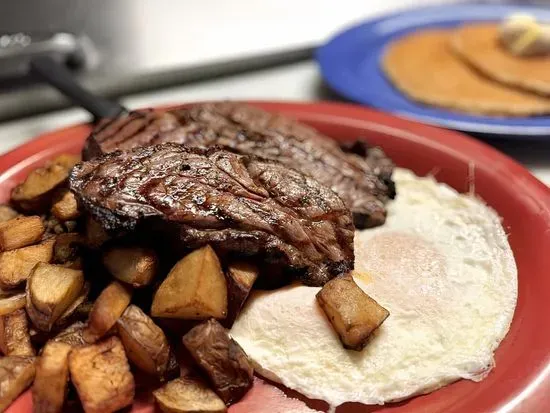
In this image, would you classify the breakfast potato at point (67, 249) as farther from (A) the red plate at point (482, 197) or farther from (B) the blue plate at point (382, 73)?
(B) the blue plate at point (382, 73)

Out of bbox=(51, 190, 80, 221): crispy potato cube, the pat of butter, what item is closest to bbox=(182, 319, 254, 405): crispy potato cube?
bbox=(51, 190, 80, 221): crispy potato cube

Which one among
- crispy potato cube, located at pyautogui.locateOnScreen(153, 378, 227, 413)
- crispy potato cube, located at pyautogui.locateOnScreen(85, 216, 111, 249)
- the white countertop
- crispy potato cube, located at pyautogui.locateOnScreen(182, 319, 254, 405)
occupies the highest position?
crispy potato cube, located at pyautogui.locateOnScreen(85, 216, 111, 249)

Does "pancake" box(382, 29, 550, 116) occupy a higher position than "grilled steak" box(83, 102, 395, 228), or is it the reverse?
"grilled steak" box(83, 102, 395, 228)

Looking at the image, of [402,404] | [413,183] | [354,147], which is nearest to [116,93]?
[354,147]

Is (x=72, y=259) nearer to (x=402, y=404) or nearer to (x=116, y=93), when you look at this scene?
(x=402, y=404)

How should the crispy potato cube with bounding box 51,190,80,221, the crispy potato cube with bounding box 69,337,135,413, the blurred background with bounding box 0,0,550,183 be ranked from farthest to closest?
1. the blurred background with bounding box 0,0,550,183
2. the crispy potato cube with bounding box 51,190,80,221
3. the crispy potato cube with bounding box 69,337,135,413

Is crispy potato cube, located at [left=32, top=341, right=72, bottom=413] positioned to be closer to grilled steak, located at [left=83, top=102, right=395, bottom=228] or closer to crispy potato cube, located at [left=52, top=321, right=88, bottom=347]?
crispy potato cube, located at [left=52, top=321, right=88, bottom=347]

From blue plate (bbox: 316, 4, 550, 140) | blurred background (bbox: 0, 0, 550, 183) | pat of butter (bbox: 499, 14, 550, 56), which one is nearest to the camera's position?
blue plate (bbox: 316, 4, 550, 140)
